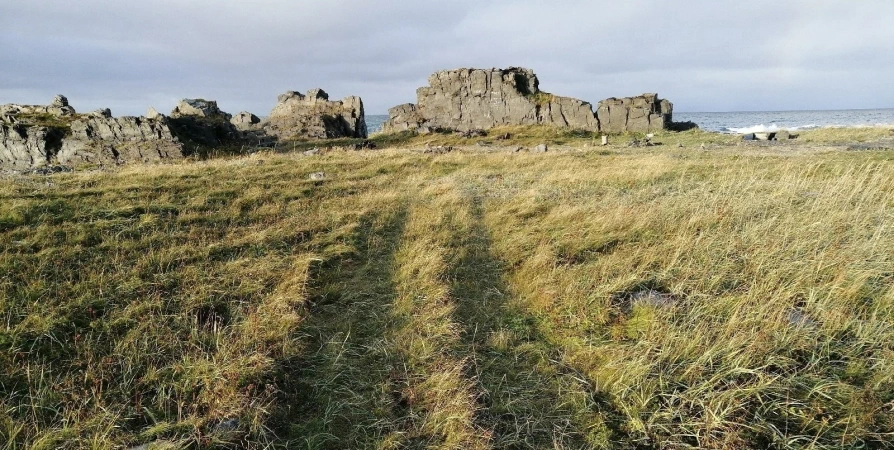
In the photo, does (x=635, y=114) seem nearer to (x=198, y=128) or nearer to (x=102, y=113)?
(x=198, y=128)

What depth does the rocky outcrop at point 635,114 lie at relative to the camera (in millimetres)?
47250

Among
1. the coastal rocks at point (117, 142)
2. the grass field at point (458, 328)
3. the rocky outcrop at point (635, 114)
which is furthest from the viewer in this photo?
the rocky outcrop at point (635, 114)

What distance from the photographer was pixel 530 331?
5012mm

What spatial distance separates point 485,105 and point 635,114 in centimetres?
1863

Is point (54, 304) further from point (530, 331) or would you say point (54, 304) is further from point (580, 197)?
point (580, 197)

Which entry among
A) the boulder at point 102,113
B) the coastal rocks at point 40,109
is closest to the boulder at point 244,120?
the coastal rocks at point 40,109

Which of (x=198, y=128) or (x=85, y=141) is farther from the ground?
(x=198, y=128)

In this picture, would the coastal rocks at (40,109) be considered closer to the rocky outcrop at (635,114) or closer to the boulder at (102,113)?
the boulder at (102,113)

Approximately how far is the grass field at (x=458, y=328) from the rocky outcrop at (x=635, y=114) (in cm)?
4138

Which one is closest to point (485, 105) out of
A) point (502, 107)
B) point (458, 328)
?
point (502, 107)

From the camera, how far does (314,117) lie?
5247 cm

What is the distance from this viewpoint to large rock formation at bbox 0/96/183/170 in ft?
91.4

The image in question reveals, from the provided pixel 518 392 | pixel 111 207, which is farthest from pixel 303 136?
pixel 518 392

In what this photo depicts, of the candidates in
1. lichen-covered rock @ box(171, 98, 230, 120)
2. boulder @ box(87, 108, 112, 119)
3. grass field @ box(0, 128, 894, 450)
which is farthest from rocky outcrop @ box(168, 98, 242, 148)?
grass field @ box(0, 128, 894, 450)
